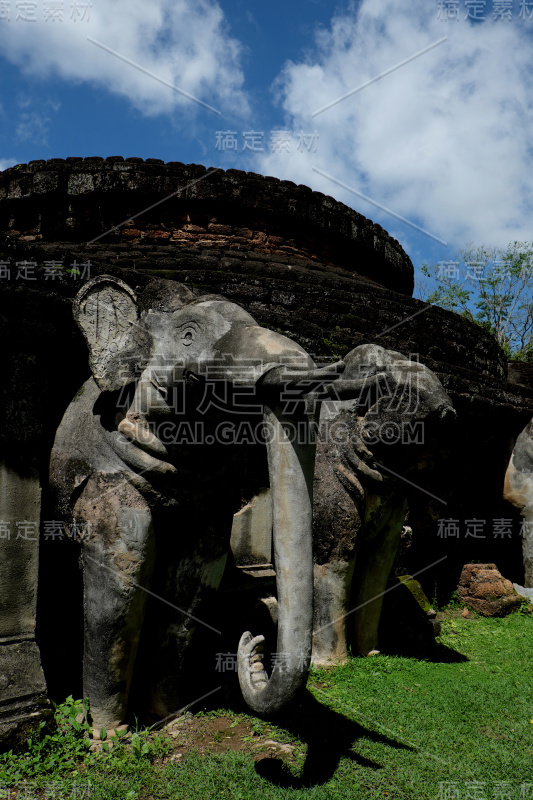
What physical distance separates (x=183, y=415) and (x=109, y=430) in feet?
1.16

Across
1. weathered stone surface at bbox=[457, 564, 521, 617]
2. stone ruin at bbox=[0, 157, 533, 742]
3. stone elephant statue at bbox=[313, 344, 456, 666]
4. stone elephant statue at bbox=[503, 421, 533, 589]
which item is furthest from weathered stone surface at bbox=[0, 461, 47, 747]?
stone elephant statue at bbox=[503, 421, 533, 589]

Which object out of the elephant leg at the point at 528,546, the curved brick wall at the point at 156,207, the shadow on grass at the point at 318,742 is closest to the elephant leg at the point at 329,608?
the shadow on grass at the point at 318,742

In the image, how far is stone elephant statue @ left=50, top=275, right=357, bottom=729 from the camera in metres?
2.39

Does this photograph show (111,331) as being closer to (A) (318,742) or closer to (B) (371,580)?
(A) (318,742)

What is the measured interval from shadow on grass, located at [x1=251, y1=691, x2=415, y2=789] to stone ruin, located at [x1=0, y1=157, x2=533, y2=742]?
562mm

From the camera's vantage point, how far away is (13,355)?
280cm

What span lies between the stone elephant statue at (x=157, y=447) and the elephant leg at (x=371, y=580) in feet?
6.55

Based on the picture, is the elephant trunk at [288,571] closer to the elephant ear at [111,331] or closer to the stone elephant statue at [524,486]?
the elephant ear at [111,331]

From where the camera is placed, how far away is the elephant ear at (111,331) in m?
2.65

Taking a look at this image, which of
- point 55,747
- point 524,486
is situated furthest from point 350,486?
point 524,486

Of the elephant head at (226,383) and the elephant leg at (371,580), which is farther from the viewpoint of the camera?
the elephant leg at (371,580)

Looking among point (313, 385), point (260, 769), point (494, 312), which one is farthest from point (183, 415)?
point (494, 312)

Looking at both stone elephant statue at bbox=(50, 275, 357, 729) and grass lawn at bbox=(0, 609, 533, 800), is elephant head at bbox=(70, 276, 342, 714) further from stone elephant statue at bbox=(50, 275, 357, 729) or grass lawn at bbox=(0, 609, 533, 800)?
grass lawn at bbox=(0, 609, 533, 800)

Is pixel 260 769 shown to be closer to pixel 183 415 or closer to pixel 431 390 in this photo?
pixel 183 415
